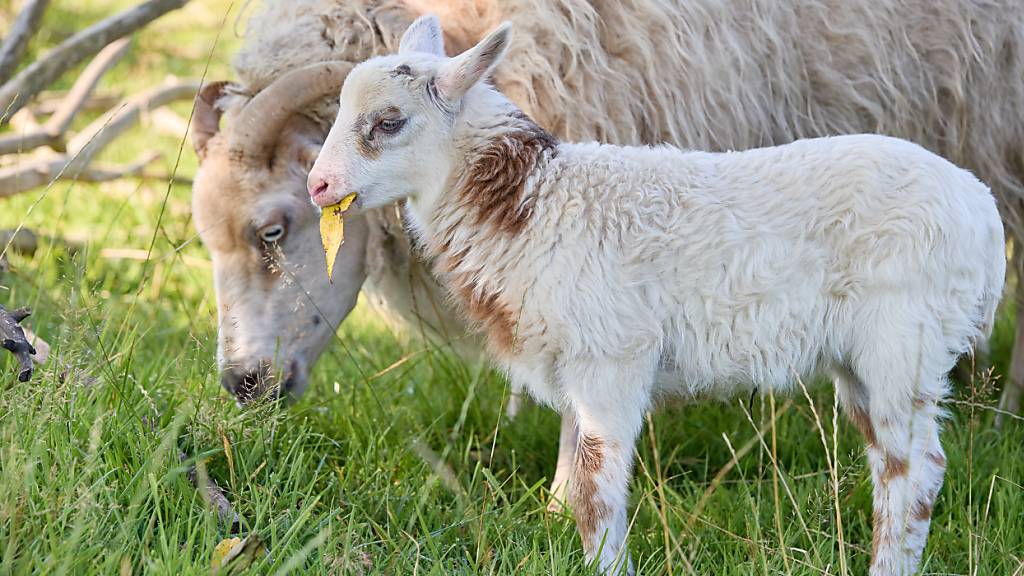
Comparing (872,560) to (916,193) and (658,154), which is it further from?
(658,154)

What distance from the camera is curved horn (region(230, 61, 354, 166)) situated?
3801 mm

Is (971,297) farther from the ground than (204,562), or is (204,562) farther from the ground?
(971,297)

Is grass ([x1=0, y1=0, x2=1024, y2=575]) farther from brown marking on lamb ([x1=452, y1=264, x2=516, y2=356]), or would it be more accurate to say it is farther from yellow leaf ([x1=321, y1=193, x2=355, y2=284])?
yellow leaf ([x1=321, y1=193, x2=355, y2=284])

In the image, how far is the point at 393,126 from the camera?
2.92 meters

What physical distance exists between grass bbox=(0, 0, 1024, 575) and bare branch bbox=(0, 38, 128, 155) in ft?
3.59

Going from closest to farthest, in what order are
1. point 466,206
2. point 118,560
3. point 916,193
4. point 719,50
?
point 118,560 < point 916,193 < point 466,206 < point 719,50

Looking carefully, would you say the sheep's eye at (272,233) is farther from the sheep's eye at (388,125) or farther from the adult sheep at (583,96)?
the sheep's eye at (388,125)

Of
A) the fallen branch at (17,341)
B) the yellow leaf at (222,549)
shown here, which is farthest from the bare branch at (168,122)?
the yellow leaf at (222,549)

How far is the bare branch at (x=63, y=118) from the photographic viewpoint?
5336 mm

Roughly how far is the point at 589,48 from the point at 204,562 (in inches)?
86.2

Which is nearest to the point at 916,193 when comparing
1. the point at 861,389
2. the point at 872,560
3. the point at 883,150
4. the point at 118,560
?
the point at 883,150

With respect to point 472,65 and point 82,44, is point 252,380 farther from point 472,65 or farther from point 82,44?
point 82,44

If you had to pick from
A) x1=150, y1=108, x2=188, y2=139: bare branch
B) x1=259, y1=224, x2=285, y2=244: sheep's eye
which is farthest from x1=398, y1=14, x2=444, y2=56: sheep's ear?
x1=150, y1=108, x2=188, y2=139: bare branch

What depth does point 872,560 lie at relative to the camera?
119 inches
